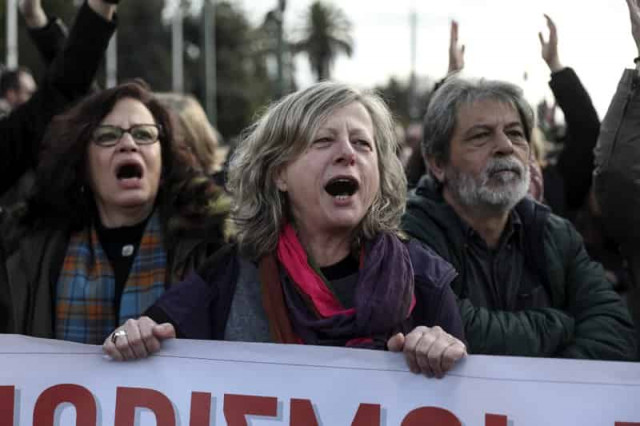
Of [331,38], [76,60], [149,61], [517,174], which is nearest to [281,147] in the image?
[517,174]

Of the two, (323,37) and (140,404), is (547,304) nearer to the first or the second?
(140,404)

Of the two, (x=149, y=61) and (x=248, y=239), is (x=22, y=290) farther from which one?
(x=149, y=61)

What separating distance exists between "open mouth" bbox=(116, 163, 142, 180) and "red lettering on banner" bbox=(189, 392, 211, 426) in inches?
40.3

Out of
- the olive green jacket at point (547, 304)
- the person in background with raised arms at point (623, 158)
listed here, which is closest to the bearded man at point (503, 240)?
the olive green jacket at point (547, 304)

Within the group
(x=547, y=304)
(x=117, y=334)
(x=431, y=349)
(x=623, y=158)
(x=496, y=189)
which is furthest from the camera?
(x=496, y=189)

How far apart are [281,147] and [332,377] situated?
65cm

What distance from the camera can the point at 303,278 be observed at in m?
2.52

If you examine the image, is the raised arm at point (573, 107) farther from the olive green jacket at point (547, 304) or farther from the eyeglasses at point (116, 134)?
the eyeglasses at point (116, 134)

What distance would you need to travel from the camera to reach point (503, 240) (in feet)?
Result: 10.3

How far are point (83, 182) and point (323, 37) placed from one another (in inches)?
3288

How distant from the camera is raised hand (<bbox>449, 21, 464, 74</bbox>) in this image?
3.88 m

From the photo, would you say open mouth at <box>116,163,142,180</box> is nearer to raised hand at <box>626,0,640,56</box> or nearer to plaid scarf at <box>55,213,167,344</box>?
plaid scarf at <box>55,213,167,344</box>

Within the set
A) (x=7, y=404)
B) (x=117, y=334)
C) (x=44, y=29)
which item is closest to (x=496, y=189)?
(x=117, y=334)

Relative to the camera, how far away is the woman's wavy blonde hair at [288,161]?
262 centimetres
